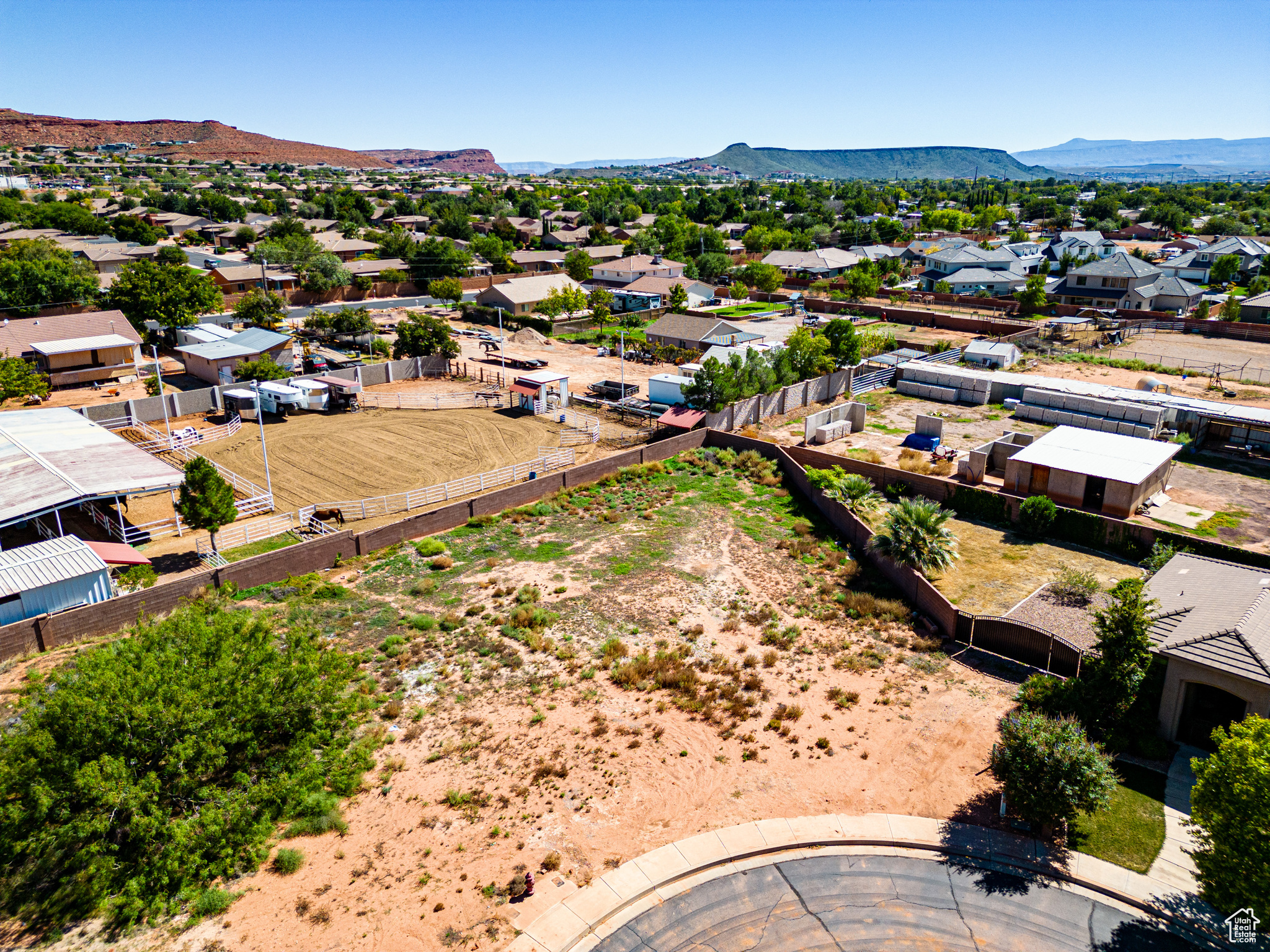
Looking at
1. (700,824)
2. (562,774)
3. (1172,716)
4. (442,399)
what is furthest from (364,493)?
(1172,716)

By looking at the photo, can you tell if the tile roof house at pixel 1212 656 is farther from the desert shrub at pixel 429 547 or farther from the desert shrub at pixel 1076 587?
the desert shrub at pixel 429 547

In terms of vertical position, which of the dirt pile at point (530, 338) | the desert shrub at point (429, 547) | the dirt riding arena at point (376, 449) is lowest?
the desert shrub at point (429, 547)

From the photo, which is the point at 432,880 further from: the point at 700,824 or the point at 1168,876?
the point at 1168,876

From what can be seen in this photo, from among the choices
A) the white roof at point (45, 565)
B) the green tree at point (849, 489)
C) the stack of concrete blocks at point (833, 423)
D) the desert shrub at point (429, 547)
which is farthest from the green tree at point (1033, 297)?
the white roof at point (45, 565)

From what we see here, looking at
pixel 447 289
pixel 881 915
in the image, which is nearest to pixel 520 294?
pixel 447 289

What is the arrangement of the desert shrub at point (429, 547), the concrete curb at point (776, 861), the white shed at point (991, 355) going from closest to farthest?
the concrete curb at point (776, 861)
the desert shrub at point (429, 547)
the white shed at point (991, 355)

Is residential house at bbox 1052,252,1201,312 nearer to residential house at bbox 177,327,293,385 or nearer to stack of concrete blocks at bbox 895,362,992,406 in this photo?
stack of concrete blocks at bbox 895,362,992,406

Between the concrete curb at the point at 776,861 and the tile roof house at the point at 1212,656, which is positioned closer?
Answer: the concrete curb at the point at 776,861
